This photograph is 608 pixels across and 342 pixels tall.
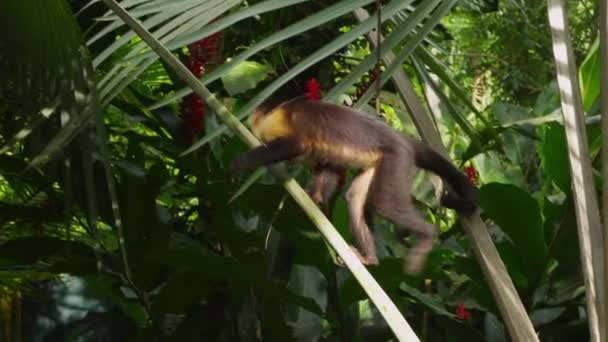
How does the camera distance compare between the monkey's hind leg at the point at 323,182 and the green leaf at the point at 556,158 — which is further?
the green leaf at the point at 556,158

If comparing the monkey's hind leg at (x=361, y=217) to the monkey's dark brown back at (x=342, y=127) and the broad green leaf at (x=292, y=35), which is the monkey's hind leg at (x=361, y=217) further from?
the broad green leaf at (x=292, y=35)

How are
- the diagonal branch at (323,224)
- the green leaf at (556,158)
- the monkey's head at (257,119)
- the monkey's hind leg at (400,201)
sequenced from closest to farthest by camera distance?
the diagonal branch at (323,224), the monkey's hind leg at (400,201), the monkey's head at (257,119), the green leaf at (556,158)

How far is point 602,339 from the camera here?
3.56 ft

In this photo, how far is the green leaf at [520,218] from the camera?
5.75 feet

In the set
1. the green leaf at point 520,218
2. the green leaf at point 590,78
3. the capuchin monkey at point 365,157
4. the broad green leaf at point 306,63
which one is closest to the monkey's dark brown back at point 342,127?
the capuchin monkey at point 365,157

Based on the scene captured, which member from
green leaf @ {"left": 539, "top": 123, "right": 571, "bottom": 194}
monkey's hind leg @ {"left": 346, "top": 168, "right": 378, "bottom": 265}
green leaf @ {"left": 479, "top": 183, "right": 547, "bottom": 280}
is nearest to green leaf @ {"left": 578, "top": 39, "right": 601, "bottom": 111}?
green leaf @ {"left": 539, "top": 123, "right": 571, "bottom": 194}

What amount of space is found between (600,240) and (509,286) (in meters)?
0.12

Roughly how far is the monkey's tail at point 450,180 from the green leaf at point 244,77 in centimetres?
60

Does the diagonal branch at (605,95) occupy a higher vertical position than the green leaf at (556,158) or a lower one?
higher

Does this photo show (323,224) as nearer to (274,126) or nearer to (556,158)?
(274,126)

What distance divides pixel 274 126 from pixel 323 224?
418 mm

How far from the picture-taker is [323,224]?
0.99 m

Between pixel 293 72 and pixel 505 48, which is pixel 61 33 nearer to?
pixel 293 72

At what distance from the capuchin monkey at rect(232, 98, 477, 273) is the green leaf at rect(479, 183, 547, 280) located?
1.31ft
